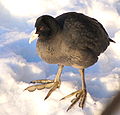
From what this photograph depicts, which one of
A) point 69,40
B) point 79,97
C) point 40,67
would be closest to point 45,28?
point 69,40

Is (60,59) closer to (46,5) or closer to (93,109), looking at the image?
(93,109)

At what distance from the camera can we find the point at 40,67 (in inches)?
161

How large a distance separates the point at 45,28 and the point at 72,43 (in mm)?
287

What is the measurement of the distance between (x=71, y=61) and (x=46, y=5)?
11.3 ft

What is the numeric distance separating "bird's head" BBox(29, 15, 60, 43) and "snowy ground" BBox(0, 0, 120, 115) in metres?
0.70

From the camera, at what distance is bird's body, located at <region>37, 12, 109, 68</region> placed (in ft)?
9.51

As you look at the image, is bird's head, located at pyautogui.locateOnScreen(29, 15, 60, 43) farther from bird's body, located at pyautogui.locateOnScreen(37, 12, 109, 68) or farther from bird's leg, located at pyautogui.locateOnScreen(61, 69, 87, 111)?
bird's leg, located at pyautogui.locateOnScreen(61, 69, 87, 111)

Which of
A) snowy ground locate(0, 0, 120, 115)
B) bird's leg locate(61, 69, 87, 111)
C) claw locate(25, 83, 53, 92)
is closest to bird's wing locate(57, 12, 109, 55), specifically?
bird's leg locate(61, 69, 87, 111)

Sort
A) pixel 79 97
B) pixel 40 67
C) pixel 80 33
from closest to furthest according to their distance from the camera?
pixel 80 33 → pixel 79 97 → pixel 40 67

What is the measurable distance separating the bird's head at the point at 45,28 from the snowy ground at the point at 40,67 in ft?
2.28

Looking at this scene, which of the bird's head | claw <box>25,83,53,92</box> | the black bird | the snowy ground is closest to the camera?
the bird's head

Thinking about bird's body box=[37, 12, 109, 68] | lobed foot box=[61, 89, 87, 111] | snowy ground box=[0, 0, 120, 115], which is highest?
bird's body box=[37, 12, 109, 68]

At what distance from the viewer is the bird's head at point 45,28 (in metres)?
2.77

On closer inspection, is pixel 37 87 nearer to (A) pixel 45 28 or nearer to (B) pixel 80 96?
(B) pixel 80 96
